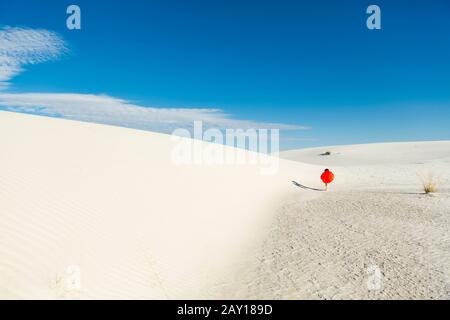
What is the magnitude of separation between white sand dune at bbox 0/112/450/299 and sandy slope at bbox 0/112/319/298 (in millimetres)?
27

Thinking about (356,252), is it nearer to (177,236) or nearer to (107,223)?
(177,236)

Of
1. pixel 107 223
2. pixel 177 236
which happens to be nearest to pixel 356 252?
pixel 177 236

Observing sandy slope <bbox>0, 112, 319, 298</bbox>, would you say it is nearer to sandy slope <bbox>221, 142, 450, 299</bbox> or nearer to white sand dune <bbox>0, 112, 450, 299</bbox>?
white sand dune <bbox>0, 112, 450, 299</bbox>

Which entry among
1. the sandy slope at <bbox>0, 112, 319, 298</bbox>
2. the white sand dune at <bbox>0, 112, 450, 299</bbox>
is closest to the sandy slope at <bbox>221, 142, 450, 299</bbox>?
the white sand dune at <bbox>0, 112, 450, 299</bbox>

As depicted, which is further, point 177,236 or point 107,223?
point 177,236

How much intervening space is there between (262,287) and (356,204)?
7.05 meters

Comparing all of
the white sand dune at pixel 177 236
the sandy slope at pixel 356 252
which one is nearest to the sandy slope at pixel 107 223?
the white sand dune at pixel 177 236

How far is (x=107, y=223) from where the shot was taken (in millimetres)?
6102

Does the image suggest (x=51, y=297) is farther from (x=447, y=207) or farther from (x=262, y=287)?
(x=447, y=207)

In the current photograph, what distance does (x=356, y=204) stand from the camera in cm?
1083

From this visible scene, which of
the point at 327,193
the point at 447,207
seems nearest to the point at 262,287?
the point at 447,207

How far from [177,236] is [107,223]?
1.56 metres

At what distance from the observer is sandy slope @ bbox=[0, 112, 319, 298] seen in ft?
14.3

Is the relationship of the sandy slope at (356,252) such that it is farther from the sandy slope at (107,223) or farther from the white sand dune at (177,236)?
the sandy slope at (107,223)
